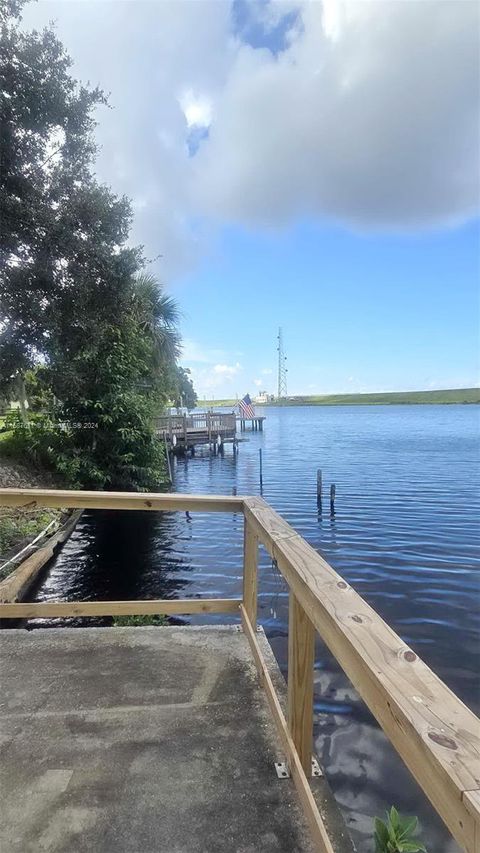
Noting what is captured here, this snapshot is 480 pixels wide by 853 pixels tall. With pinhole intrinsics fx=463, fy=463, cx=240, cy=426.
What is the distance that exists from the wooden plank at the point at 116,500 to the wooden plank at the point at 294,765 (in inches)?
34.2

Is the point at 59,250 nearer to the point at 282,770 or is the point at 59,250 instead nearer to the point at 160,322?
the point at 282,770

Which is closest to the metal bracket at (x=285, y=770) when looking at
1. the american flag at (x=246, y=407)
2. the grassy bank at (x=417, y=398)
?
the american flag at (x=246, y=407)

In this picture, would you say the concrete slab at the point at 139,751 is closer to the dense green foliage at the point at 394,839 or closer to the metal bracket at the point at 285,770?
the metal bracket at the point at 285,770

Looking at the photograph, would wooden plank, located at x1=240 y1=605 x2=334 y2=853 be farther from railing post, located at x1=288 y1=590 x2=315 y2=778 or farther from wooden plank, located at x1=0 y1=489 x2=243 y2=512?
wooden plank, located at x1=0 y1=489 x2=243 y2=512

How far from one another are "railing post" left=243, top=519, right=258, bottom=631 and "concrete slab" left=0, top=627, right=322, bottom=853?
0.77 ft

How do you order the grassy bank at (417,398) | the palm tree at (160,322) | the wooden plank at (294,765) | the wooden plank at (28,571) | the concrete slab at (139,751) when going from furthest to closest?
1. the grassy bank at (417,398)
2. the palm tree at (160,322)
3. the wooden plank at (28,571)
4. the concrete slab at (139,751)
5. the wooden plank at (294,765)

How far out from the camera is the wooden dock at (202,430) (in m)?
30.0

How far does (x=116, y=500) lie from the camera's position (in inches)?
120

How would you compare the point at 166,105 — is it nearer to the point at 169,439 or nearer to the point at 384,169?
the point at 384,169

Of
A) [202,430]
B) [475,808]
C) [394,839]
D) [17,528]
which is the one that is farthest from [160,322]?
[475,808]

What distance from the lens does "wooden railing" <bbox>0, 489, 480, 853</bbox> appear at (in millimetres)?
770

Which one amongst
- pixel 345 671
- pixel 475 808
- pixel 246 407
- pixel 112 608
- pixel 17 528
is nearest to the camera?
pixel 475 808

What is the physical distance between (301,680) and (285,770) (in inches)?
19.1

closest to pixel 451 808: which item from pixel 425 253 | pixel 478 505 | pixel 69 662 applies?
pixel 69 662
